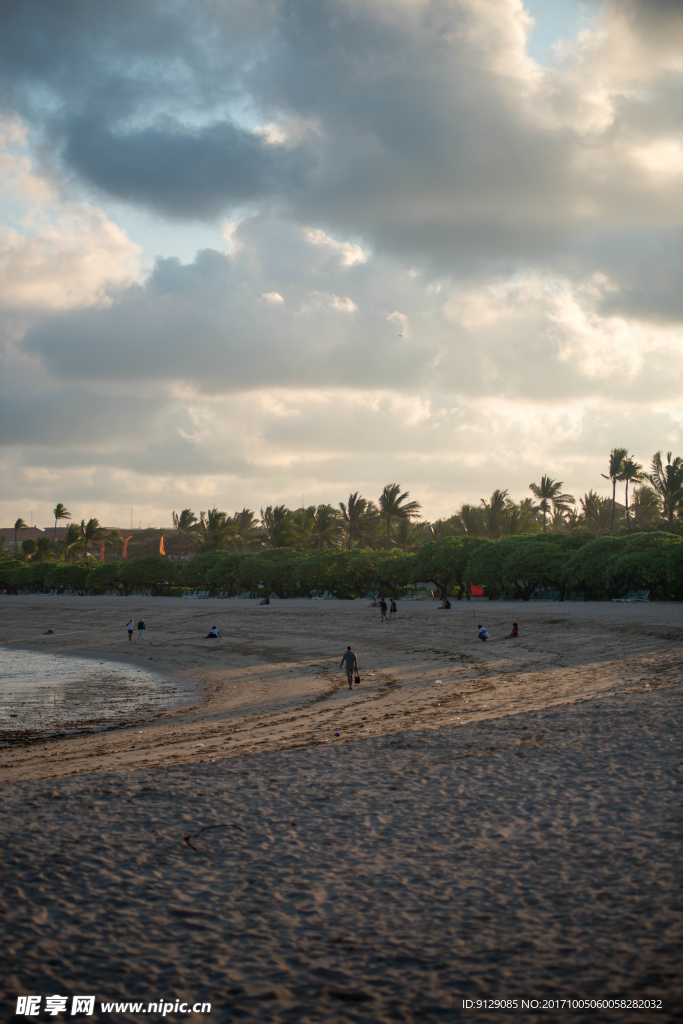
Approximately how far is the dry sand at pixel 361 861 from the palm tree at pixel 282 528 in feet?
205

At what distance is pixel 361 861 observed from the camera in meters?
6.48

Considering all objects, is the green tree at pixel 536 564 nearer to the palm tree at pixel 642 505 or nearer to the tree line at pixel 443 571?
the tree line at pixel 443 571

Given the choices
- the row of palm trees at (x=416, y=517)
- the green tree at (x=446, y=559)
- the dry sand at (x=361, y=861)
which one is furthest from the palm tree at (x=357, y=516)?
the dry sand at (x=361, y=861)

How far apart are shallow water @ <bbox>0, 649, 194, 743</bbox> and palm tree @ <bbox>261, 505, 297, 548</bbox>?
159 ft

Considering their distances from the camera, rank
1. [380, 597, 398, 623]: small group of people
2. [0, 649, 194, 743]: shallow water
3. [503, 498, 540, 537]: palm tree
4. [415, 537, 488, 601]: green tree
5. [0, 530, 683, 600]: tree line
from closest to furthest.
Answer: [0, 649, 194, 743]: shallow water → [380, 597, 398, 623]: small group of people → [0, 530, 683, 600]: tree line → [415, 537, 488, 601]: green tree → [503, 498, 540, 537]: palm tree

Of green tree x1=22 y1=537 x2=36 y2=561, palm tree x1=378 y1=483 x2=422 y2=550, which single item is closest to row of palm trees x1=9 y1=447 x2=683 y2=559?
palm tree x1=378 y1=483 x2=422 y2=550

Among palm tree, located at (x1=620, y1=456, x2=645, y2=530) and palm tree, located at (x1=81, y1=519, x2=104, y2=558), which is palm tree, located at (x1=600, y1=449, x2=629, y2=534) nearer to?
palm tree, located at (x1=620, y1=456, x2=645, y2=530)

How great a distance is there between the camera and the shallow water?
15773 millimetres

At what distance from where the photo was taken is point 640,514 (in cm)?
7431

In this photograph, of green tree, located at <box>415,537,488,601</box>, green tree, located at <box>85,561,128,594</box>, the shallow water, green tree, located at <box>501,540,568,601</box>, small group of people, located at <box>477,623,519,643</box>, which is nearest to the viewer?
the shallow water

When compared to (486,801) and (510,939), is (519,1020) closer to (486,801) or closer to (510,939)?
(510,939)

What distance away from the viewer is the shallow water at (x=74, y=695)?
15.8 meters

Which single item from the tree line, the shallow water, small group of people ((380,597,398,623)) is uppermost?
the tree line

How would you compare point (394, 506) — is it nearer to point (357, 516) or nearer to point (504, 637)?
point (357, 516)
